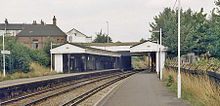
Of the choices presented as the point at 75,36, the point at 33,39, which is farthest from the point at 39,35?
the point at 75,36

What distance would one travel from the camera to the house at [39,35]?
7238 cm

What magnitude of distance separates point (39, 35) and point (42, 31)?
1.85 meters

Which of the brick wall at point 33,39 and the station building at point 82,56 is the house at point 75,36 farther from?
the station building at point 82,56

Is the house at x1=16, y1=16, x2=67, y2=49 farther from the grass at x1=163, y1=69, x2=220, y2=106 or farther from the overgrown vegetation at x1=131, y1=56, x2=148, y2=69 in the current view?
the grass at x1=163, y1=69, x2=220, y2=106

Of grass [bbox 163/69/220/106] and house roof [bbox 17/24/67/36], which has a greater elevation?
house roof [bbox 17/24/67/36]

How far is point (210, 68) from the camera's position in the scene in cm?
1278

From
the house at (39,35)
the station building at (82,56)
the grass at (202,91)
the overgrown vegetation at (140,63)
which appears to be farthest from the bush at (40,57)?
the overgrown vegetation at (140,63)

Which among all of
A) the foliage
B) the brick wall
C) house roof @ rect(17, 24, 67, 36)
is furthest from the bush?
house roof @ rect(17, 24, 67, 36)

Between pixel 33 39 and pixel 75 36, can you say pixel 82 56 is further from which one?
pixel 75 36

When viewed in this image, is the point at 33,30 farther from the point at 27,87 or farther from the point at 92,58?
the point at 27,87

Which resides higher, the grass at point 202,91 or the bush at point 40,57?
the bush at point 40,57

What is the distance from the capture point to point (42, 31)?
246 ft

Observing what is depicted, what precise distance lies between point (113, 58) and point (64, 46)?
788 inches

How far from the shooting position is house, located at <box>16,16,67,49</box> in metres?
72.4
